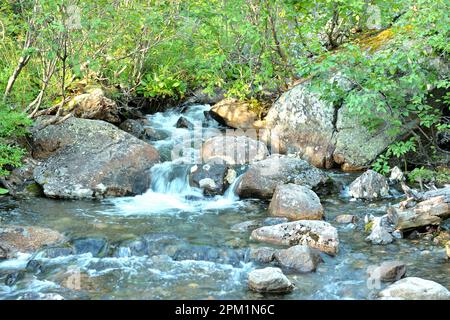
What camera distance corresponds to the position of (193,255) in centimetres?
688

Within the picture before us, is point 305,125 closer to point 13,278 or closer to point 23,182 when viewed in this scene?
point 23,182

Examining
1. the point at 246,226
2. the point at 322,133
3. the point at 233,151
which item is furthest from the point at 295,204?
the point at 322,133

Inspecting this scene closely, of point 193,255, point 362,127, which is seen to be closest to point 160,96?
point 362,127

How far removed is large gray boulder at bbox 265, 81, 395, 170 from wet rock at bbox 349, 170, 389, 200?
1.43m

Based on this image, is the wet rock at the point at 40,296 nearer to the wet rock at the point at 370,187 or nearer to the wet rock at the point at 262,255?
the wet rock at the point at 262,255

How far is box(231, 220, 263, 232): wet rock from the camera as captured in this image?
25.9 ft

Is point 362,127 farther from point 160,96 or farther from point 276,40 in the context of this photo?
point 160,96

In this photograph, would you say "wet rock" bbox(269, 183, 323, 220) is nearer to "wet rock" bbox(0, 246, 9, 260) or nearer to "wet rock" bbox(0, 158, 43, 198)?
"wet rock" bbox(0, 246, 9, 260)

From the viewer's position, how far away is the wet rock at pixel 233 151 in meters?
10.9

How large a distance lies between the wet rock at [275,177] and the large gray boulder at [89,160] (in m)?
2.04

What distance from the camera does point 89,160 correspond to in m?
10.2

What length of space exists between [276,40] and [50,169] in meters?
6.01

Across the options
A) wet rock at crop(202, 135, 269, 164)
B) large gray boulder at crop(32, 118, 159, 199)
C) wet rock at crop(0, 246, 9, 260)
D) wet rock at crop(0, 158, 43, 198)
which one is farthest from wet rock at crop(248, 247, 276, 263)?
wet rock at crop(0, 158, 43, 198)

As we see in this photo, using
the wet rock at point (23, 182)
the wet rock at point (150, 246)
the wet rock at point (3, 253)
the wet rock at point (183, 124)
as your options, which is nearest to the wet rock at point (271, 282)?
the wet rock at point (150, 246)
